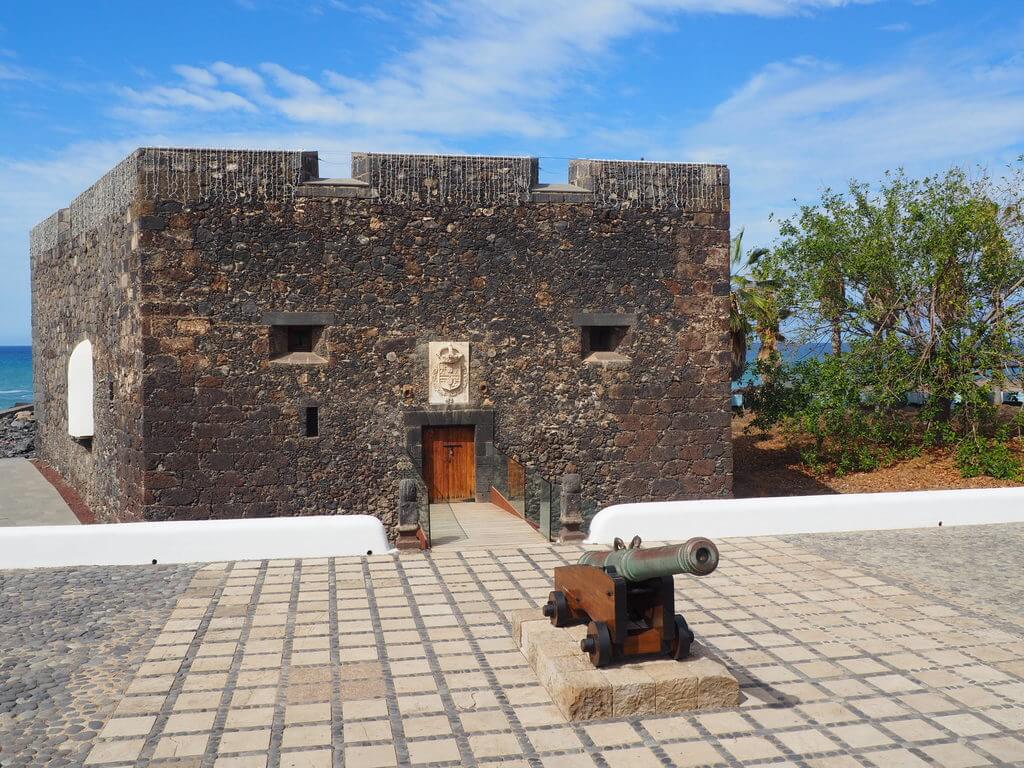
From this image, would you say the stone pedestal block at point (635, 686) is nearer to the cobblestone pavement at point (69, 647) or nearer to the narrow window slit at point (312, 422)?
the cobblestone pavement at point (69, 647)

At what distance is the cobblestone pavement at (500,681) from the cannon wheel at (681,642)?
15.9 inches

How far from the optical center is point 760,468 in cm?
2038

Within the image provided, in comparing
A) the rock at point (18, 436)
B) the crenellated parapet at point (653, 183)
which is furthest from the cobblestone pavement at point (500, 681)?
the rock at point (18, 436)

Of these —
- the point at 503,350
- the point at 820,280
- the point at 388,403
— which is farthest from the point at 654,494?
the point at 820,280

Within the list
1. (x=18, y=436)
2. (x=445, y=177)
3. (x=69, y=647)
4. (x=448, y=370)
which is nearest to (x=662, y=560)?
(x=69, y=647)

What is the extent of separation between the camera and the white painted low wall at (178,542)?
8.99 meters

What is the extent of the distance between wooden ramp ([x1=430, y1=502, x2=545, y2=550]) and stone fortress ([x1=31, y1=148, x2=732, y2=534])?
104 cm

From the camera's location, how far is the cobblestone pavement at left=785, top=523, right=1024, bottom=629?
8.11m

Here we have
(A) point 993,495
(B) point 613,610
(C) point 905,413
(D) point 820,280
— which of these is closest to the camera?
(B) point 613,610

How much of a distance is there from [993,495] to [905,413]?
28.8 ft

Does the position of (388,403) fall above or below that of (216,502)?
→ above

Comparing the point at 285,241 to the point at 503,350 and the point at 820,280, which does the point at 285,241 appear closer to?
the point at 503,350

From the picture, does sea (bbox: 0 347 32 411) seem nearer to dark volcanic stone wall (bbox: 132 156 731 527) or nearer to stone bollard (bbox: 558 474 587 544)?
dark volcanic stone wall (bbox: 132 156 731 527)

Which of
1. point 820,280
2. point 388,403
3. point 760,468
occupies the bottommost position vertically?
point 760,468
